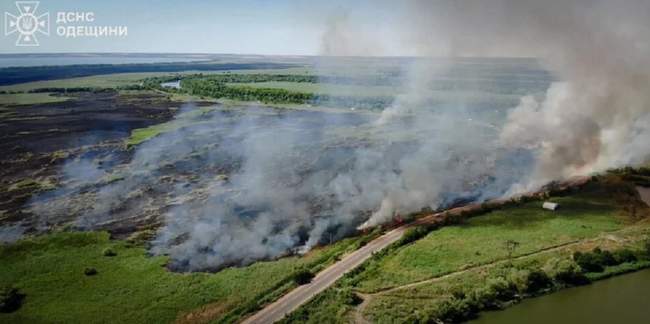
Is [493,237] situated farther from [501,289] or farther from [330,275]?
[330,275]

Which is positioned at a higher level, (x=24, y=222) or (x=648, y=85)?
(x=648, y=85)

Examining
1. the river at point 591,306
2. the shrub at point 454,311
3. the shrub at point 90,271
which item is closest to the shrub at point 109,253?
the shrub at point 90,271

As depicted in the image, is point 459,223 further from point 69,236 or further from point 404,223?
point 69,236

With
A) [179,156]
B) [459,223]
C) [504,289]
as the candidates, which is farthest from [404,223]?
[179,156]

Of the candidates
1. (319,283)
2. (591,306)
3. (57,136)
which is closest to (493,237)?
(591,306)

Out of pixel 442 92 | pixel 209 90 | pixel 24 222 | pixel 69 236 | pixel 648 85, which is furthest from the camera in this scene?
pixel 209 90

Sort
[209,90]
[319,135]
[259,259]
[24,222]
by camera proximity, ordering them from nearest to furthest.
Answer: [259,259] → [24,222] → [319,135] → [209,90]
